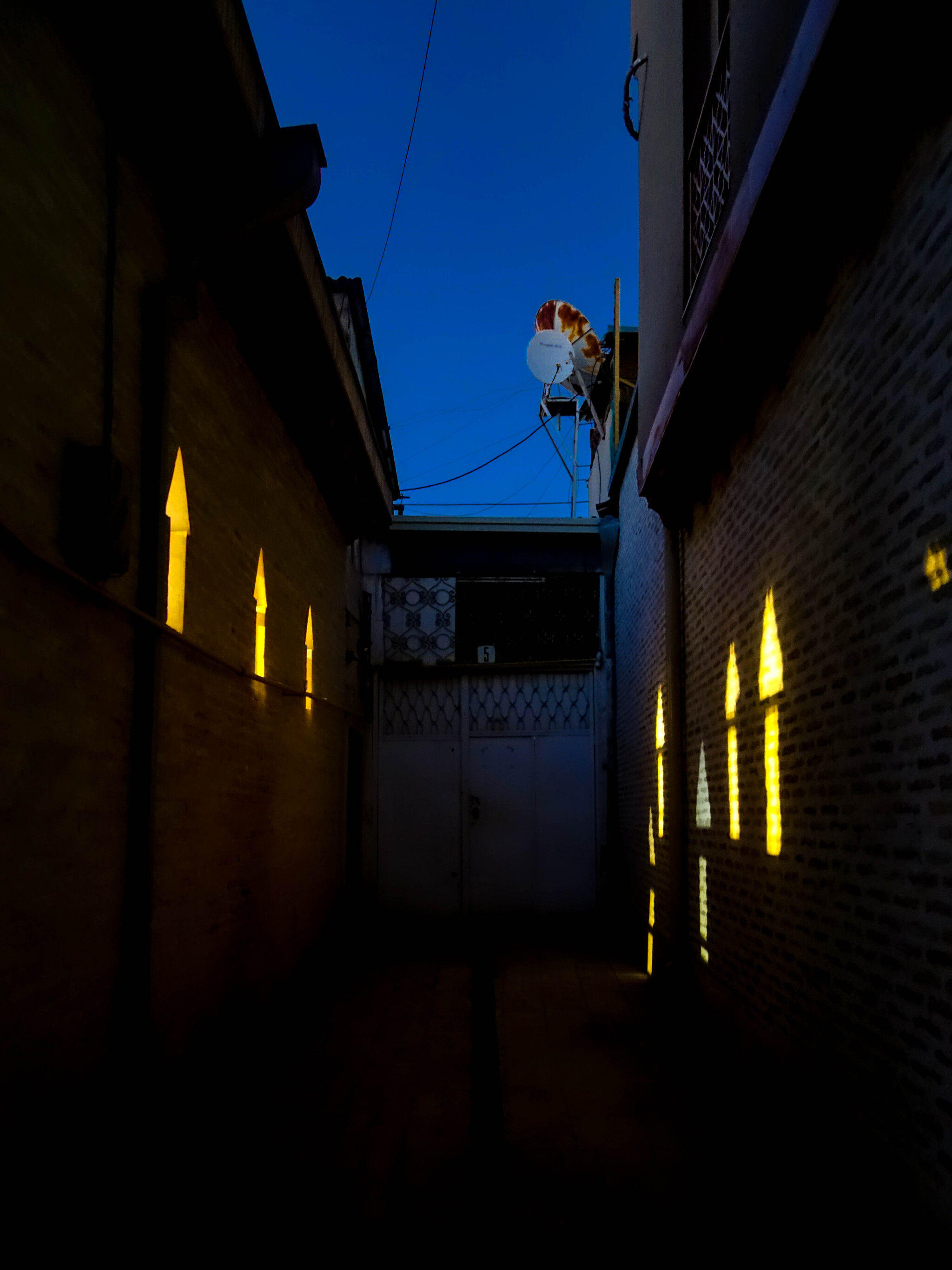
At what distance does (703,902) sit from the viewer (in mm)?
6652

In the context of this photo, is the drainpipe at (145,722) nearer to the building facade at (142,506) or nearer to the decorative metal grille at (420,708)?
the building facade at (142,506)

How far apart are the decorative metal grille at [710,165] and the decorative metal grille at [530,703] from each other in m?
6.40

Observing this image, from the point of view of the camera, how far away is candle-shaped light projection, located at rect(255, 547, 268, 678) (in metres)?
6.65

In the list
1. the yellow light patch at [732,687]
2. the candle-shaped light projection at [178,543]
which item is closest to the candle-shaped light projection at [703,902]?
the yellow light patch at [732,687]

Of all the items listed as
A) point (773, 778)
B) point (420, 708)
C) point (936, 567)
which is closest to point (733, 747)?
point (773, 778)

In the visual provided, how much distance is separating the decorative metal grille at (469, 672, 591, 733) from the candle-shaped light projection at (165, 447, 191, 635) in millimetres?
7522

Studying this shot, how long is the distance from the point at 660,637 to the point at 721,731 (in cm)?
249

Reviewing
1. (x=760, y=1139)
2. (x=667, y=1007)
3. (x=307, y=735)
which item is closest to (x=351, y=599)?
(x=307, y=735)

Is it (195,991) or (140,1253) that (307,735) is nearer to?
(195,991)

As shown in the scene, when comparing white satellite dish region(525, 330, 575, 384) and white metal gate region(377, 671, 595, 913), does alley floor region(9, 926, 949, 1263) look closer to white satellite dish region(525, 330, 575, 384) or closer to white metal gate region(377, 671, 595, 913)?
white metal gate region(377, 671, 595, 913)

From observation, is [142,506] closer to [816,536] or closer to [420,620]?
[816,536]

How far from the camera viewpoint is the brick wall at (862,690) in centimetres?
297

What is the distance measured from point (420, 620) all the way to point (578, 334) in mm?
6567

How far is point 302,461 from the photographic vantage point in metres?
8.23
